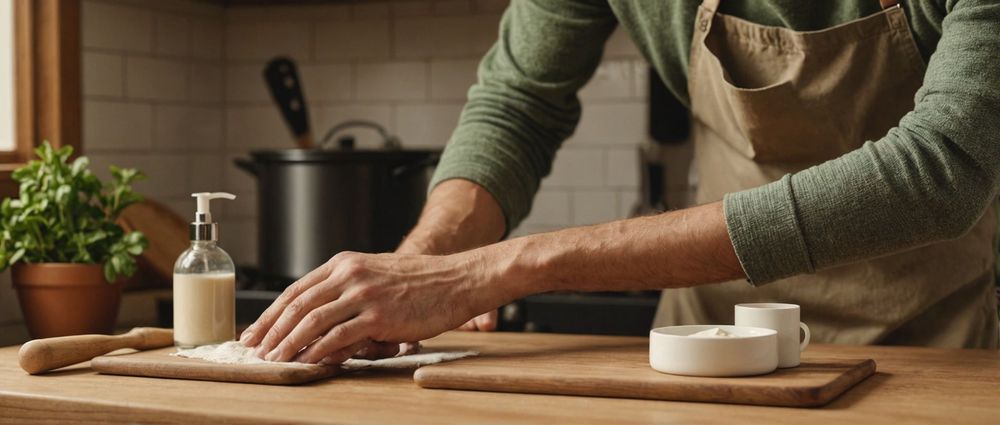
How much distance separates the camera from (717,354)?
1.06 m

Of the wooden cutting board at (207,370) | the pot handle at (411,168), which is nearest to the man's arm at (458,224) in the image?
the wooden cutting board at (207,370)

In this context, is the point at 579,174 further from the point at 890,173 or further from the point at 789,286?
the point at 890,173

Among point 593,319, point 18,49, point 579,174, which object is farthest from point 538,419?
point 579,174

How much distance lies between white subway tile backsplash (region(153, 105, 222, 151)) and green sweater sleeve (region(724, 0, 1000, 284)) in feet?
6.03

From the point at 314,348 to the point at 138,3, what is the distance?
1668 millimetres

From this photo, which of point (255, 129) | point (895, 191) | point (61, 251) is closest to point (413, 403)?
point (895, 191)

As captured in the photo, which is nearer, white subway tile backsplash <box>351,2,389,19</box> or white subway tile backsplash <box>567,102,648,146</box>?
white subway tile backsplash <box>567,102,648,146</box>

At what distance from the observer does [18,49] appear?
217cm

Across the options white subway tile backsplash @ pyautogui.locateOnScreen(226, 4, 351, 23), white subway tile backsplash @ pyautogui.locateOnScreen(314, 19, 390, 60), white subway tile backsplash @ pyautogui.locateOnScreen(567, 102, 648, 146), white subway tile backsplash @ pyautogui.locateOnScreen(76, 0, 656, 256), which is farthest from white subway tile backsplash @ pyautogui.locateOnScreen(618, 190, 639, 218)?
white subway tile backsplash @ pyautogui.locateOnScreen(226, 4, 351, 23)

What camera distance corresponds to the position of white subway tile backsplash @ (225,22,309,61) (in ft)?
9.44

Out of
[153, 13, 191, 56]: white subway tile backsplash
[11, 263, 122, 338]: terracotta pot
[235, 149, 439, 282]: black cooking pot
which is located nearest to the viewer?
[11, 263, 122, 338]: terracotta pot

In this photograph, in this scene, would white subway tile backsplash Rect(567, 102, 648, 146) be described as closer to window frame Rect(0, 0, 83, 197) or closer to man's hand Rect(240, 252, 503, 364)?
window frame Rect(0, 0, 83, 197)

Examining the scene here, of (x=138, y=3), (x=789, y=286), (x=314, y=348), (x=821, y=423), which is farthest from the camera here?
(x=138, y=3)

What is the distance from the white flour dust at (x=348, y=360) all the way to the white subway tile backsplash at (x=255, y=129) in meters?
1.68
